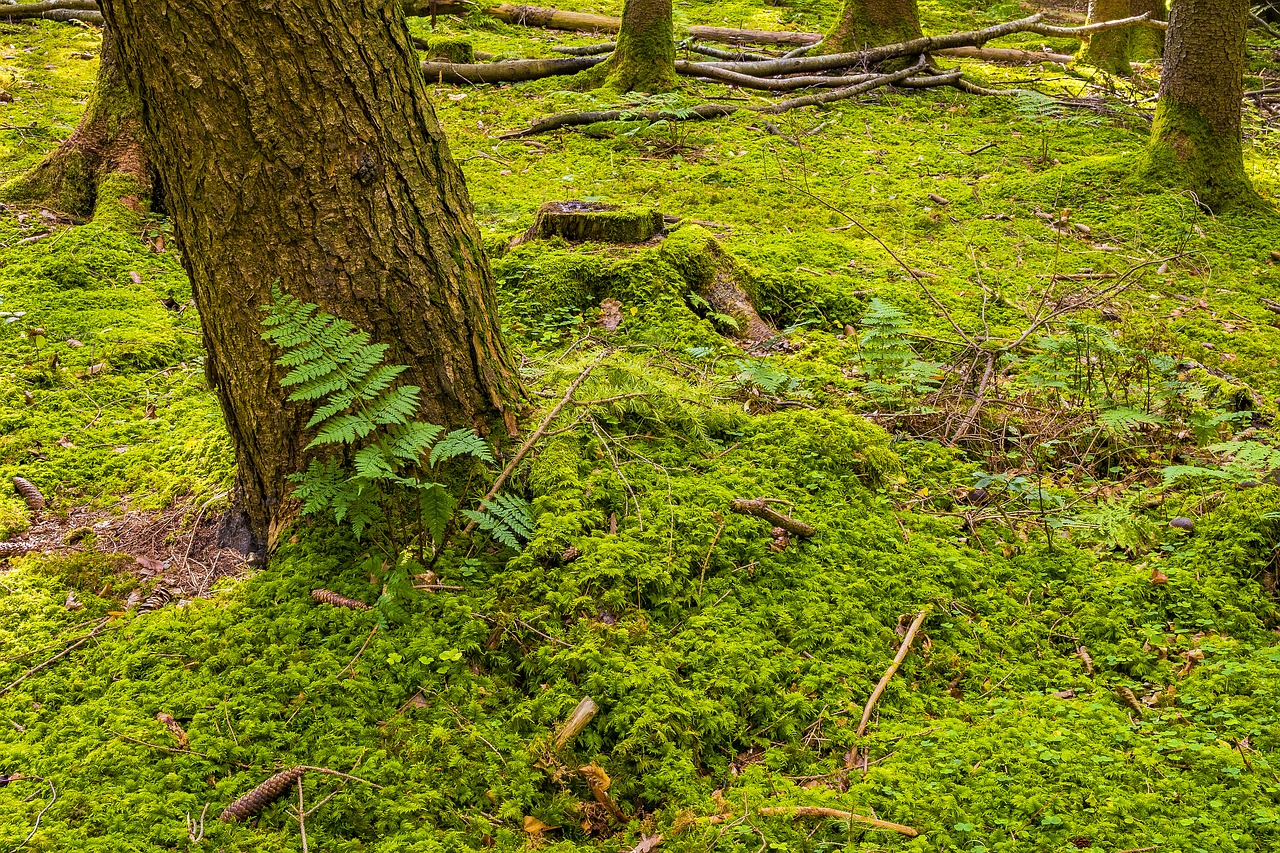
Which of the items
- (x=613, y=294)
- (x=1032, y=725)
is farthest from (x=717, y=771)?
(x=613, y=294)

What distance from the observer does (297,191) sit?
8.34 feet

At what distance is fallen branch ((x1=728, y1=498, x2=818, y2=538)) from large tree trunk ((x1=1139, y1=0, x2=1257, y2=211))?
6.30 meters

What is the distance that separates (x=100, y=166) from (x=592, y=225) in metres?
3.80

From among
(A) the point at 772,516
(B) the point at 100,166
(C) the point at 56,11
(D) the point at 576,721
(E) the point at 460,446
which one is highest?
(C) the point at 56,11

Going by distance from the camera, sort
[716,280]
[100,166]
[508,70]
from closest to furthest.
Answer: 1. [716,280]
2. [100,166]
3. [508,70]

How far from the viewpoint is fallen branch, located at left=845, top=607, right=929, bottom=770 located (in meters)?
2.56

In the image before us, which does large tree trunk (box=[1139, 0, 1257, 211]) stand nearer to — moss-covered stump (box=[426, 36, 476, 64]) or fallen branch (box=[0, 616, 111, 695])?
moss-covered stump (box=[426, 36, 476, 64])

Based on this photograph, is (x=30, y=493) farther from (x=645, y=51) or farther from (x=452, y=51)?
(x=452, y=51)

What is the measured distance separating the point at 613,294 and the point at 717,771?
10.00 ft

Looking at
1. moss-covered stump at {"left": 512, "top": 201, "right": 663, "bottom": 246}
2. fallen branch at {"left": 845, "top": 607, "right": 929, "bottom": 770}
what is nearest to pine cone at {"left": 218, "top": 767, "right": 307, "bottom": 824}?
fallen branch at {"left": 845, "top": 607, "right": 929, "bottom": 770}

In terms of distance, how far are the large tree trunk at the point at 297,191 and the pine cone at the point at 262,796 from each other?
3.14 ft

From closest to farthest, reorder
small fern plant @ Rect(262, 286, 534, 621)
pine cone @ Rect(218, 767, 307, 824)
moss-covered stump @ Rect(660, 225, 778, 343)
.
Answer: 1. pine cone @ Rect(218, 767, 307, 824)
2. small fern plant @ Rect(262, 286, 534, 621)
3. moss-covered stump @ Rect(660, 225, 778, 343)

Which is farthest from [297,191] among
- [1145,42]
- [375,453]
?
[1145,42]

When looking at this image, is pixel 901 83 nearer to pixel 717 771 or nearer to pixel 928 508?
pixel 928 508
